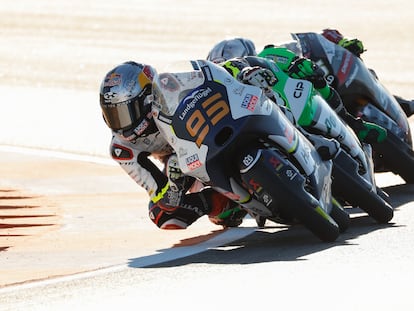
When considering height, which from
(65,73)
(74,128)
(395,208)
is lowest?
(65,73)

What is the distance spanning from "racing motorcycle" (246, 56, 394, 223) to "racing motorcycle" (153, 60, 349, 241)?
519 millimetres

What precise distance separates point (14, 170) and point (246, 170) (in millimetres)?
5487

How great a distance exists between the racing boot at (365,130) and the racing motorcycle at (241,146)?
6.16ft

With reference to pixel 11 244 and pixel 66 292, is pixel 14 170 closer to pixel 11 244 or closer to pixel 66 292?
pixel 11 244

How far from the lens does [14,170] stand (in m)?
13.4

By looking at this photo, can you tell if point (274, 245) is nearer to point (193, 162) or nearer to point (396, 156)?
point (193, 162)

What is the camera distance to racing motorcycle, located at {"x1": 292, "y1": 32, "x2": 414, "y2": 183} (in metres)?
11.4

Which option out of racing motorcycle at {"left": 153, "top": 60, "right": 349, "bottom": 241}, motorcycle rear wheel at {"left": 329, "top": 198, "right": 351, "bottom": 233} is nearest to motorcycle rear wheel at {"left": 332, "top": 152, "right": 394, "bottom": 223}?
motorcycle rear wheel at {"left": 329, "top": 198, "right": 351, "bottom": 233}

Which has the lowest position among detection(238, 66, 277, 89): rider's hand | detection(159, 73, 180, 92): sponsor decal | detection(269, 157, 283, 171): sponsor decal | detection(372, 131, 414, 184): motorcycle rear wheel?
detection(372, 131, 414, 184): motorcycle rear wheel

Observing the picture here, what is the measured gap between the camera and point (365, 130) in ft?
36.0

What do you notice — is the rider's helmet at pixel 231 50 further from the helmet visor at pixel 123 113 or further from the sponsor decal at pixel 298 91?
the helmet visor at pixel 123 113

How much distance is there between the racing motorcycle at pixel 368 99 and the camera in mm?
11438

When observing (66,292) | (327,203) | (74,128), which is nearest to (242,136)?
(327,203)

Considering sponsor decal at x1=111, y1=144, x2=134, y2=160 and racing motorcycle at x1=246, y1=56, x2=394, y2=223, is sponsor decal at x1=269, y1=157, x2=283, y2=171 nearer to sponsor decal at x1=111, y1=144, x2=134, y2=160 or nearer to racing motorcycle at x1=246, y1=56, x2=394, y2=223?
racing motorcycle at x1=246, y1=56, x2=394, y2=223
